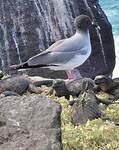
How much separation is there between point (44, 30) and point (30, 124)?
9871 millimetres

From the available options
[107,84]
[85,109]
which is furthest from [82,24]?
[85,109]

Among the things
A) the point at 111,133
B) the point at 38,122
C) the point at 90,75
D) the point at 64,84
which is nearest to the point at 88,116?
the point at 111,133

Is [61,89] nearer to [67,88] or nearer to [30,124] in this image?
[67,88]

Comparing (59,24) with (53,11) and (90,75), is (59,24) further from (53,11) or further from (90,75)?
(90,75)

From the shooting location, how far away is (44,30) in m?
14.4

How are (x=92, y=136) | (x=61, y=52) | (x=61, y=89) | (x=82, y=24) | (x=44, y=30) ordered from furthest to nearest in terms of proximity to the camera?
(x=44, y=30) → (x=82, y=24) → (x=61, y=52) → (x=61, y=89) → (x=92, y=136)

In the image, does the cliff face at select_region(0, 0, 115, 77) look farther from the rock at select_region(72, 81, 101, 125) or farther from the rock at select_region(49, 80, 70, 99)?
the rock at select_region(72, 81, 101, 125)

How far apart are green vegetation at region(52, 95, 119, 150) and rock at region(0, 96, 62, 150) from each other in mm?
794

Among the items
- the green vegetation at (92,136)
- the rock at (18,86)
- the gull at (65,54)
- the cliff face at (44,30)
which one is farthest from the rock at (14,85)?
the cliff face at (44,30)

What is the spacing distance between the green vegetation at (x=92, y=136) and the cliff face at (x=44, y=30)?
7.44m

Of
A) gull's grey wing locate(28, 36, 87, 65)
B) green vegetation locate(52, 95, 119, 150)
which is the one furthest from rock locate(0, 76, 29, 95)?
green vegetation locate(52, 95, 119, 150)

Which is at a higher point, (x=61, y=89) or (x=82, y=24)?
(x=82, y=24)

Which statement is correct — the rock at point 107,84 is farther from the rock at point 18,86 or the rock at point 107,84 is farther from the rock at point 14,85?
the rock at point 14,85

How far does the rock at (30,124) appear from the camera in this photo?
4297 mm
